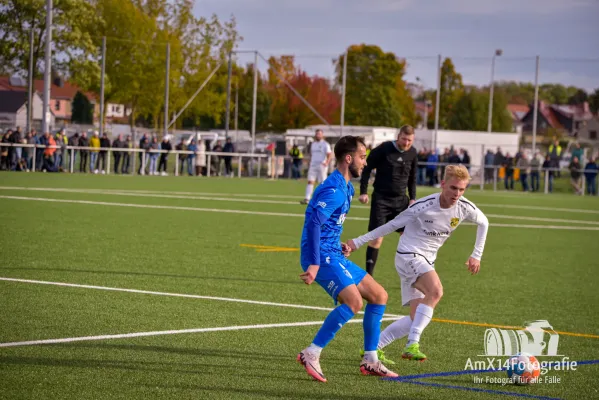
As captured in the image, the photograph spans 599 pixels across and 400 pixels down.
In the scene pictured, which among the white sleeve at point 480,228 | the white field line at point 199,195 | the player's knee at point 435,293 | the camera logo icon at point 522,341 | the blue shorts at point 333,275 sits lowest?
the white field line at point 199,195

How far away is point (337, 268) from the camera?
281 inches

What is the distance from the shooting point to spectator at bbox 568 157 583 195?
44616mm

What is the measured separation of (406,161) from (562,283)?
3.00 metres

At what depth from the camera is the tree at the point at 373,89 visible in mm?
84938

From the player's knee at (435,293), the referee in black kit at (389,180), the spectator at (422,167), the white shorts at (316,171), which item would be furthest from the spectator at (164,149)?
the player's knee at (435,293)

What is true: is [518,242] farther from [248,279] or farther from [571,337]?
[571,337]

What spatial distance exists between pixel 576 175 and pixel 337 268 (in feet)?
134

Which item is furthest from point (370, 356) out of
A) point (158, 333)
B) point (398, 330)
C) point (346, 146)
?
point (158, 333)

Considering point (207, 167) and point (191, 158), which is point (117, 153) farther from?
point (207, 167)

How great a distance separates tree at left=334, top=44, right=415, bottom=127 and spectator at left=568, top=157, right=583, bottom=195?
129 feet

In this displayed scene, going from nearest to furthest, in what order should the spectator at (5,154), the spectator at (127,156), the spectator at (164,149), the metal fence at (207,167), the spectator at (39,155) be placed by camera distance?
the spectator at (5,154), the metal fence at (207,167), the spectator at (39,155), the spectator at (127,156), the spectator at (164,149)

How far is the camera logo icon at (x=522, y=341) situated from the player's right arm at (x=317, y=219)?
2133 millimetres

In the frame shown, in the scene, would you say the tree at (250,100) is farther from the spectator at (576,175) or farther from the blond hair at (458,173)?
the blond hair at (458,173)

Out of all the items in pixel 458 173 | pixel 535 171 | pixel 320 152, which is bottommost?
pixel 535 171
